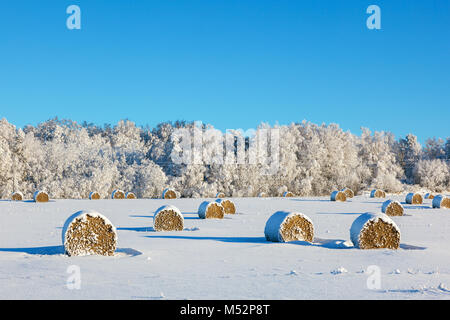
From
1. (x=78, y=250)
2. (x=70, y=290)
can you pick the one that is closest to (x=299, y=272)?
(x=70, y=290)

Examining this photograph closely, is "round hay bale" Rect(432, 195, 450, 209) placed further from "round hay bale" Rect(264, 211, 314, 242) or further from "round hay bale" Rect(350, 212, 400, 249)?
"round hay bale" Rect(350, 212, 400, 249)

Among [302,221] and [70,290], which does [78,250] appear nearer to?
[70,290]

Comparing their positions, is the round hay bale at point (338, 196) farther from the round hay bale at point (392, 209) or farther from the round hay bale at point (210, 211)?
the round hay bale at point (210, 211)

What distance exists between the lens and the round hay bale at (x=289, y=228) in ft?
37.3

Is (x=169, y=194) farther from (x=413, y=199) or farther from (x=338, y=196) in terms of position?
(x=413, y=199)

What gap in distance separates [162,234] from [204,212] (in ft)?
18.3

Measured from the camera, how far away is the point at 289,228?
11.5 meters

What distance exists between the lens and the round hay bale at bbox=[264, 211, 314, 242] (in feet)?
37.3

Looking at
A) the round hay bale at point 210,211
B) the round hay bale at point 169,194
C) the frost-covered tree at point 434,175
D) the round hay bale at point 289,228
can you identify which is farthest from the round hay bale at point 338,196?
the frost-covered tree at point 434,175

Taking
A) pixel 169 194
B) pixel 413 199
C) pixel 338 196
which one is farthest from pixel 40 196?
pixel 413 199

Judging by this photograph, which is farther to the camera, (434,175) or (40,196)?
(434,175)

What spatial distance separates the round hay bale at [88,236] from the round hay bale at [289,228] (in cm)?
385

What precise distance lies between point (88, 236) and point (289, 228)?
4.63 m

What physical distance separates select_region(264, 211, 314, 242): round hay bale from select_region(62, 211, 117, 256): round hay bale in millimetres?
3850
